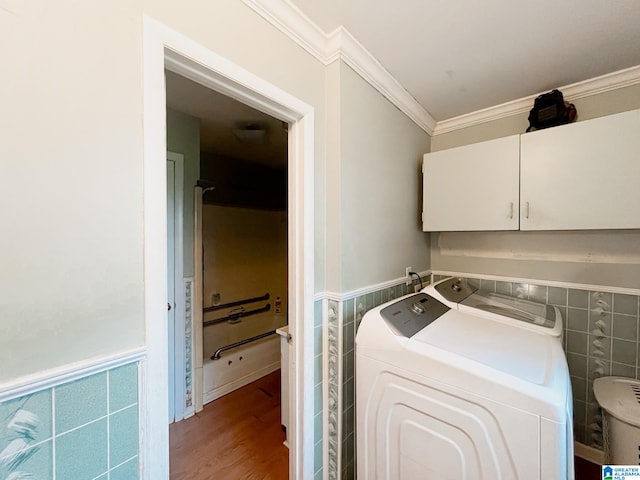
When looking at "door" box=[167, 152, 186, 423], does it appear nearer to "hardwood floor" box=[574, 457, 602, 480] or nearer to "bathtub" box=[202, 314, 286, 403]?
"bathtub" box=[202, 314, 286, 403]

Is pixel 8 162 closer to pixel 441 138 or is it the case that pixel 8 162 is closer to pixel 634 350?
pixel 441 138

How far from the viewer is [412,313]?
1.22 m

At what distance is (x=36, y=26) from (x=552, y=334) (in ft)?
6.36

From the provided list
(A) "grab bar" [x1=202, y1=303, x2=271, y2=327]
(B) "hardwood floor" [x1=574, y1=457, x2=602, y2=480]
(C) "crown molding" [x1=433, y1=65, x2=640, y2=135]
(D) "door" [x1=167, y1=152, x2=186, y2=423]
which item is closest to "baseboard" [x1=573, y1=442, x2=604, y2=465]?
(B) "hardwood floor" [x1=574, y1=457, x2=602, y2=480]

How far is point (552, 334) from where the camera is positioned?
1148 mm

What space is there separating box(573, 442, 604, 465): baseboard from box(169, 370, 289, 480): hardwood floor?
1.81 metres

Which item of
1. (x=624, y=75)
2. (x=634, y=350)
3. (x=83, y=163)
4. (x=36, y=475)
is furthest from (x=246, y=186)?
(x=634, y=350)

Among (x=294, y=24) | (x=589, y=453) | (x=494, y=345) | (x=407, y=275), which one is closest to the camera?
(x=494, y=345)

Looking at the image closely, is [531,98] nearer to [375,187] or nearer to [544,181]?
[544,181]

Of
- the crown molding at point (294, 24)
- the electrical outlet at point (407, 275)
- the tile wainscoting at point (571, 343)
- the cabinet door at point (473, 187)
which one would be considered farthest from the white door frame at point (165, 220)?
the cabinet door at point (473, 187)

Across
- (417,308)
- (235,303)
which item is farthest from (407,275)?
(235,303)

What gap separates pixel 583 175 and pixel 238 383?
9.68 feet

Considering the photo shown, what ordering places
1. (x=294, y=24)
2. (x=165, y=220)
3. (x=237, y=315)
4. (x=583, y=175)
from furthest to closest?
1. (x=237, y=315)
2. (x=583, y=175)
3. (x=294, y=24)
4. (x=165, y=220)

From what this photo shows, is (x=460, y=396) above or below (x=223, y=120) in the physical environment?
below
